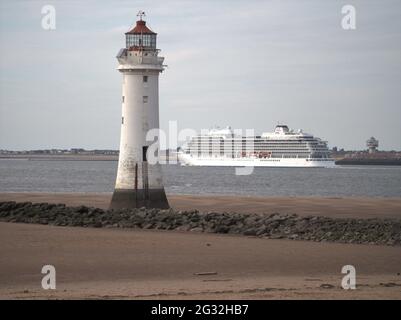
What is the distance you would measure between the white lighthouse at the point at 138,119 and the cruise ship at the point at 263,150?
86902 millimetres

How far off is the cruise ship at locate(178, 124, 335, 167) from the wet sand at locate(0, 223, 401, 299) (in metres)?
93.1

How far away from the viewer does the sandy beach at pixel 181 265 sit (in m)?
12.4

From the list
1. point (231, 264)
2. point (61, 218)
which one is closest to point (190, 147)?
point (61, 218)

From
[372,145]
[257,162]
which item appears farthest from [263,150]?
[372,145]

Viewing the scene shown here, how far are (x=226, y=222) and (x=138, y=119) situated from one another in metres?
4.20

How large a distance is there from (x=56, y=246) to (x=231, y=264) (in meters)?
4.09

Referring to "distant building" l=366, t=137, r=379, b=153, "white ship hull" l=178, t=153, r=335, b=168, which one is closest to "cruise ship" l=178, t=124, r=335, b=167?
"white ship hull" l=178, t=153, r=335, b=168

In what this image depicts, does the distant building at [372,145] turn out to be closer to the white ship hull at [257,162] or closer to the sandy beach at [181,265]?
the white ship hull at [257,162]

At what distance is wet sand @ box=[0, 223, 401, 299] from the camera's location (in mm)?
12422

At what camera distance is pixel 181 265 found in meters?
15.6

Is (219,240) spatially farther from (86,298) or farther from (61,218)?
(86,298)

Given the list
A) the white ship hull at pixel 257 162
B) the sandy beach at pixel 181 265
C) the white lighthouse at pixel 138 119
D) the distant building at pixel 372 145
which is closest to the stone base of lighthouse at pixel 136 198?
the white lighthouse at pixel 138 119

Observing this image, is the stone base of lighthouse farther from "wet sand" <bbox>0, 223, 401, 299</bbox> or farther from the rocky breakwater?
"wet sand" <bbox>0, 223, 401, 299</bbox>

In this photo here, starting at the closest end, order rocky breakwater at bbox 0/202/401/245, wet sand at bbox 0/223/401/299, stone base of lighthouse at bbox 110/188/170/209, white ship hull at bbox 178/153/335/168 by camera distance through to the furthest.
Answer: wet sand at bbox 0/223/401/299
rocky breakwater at bbox 0/202/401/245
stone base of lighthouse at bbox 110/188/170/209
white ship hull at bbox 178/153/335/168
